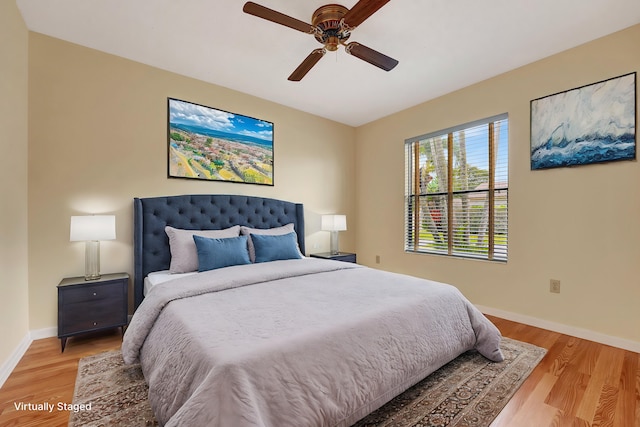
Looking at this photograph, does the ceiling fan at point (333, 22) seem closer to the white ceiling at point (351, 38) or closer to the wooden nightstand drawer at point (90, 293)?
the white ceiling at point (351, 38)

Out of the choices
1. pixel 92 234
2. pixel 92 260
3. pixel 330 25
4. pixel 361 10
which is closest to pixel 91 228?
pixel 92 234

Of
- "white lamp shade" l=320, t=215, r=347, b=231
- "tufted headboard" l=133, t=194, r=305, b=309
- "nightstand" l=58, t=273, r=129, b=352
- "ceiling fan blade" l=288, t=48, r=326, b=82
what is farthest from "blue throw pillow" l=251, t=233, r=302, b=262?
"ceiling fan blade" l=288, t=48, r=326, b=82

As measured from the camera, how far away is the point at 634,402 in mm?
1663

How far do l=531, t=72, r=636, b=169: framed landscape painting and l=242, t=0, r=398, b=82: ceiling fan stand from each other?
171 centimetres

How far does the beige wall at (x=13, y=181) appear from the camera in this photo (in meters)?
1.94

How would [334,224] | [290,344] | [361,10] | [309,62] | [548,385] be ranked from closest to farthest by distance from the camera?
1. [290,344]
2. [361,10]
3. [548,385]
4. [309,62]
5. [334,224]

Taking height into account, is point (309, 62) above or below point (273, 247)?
above

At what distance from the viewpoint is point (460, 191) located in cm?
352

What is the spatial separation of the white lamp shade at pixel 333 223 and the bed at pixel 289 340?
1.38 m

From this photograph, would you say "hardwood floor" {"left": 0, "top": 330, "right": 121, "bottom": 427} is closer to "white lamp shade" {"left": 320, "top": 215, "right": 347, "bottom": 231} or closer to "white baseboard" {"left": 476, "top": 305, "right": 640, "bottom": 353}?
"white lamp shade" {"left": 320, "top": 215, "right": 347, "bottom": 231}

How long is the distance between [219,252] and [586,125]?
11.4 ft

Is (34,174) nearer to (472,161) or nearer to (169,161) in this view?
(169,161)

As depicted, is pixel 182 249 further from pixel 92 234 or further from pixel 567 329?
pixel 567 329

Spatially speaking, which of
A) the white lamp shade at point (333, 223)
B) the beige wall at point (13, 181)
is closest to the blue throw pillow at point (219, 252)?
the beige wall at point (13, 181)
